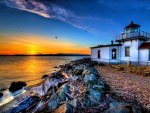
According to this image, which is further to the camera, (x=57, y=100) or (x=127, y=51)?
(x=127, y=51)

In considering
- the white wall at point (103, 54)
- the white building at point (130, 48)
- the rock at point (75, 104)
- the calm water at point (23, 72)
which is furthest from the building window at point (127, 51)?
the rock at point (75, 104)

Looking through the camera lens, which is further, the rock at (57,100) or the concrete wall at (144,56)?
the concrete wall at (144,56)

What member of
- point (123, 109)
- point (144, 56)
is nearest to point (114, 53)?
point (144, 56)

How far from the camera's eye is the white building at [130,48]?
70.7 ft

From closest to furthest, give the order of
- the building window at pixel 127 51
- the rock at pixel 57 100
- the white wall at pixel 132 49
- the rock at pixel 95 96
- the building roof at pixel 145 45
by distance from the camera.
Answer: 1. the rock at pixel 95 96
2. the rock at pixel 57 100
3. the building roof at pixel 145 45
4. the white wall at pixel 132 49
5. the building window at pixel 127 51

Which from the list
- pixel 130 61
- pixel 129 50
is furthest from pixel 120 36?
pixel 130 61

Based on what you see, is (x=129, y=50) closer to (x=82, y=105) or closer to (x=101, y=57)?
(x=101, y=57)

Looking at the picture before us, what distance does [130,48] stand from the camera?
23.4 meters

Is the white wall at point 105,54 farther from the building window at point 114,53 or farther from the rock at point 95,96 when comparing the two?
the rock at point 95,96

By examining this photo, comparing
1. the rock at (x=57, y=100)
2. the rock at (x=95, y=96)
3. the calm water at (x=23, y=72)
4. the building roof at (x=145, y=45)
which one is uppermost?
the building roof at (x=145, y=45)

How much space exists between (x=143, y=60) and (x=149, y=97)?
52.1ft

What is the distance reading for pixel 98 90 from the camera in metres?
7.63

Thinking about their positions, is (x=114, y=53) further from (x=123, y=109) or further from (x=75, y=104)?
(x=123, y=109)

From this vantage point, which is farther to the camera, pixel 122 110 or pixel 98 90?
pixel 98 90
